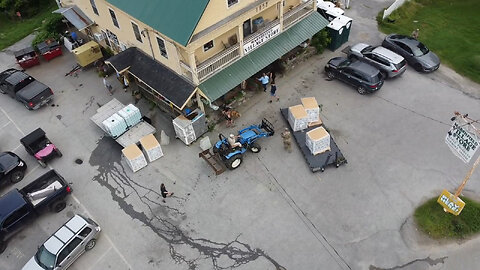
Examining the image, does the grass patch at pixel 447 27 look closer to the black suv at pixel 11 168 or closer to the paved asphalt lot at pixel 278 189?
the paved asphalt lot at pixel 278 189

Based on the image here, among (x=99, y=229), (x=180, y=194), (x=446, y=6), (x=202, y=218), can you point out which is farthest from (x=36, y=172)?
(x=446, y=6)

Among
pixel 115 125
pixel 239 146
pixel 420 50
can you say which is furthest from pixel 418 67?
pixel 115 125

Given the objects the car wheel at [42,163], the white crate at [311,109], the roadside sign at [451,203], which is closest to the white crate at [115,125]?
the car wheel at [42,163]

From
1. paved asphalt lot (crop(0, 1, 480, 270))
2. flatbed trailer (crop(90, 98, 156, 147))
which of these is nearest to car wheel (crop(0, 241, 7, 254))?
paved asphalt lot (crop(0, 1, 480, 270))

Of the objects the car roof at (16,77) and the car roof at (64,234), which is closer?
the car roof at (64,234)

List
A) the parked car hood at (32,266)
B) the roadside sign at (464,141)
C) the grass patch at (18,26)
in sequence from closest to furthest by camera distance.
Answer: the roadside sign at (464,141), the parked car hood at (32,266), the grass patch at (18,26)

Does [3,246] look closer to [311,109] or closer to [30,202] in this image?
[30,202]

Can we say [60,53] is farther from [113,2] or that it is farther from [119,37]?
[113,2]
